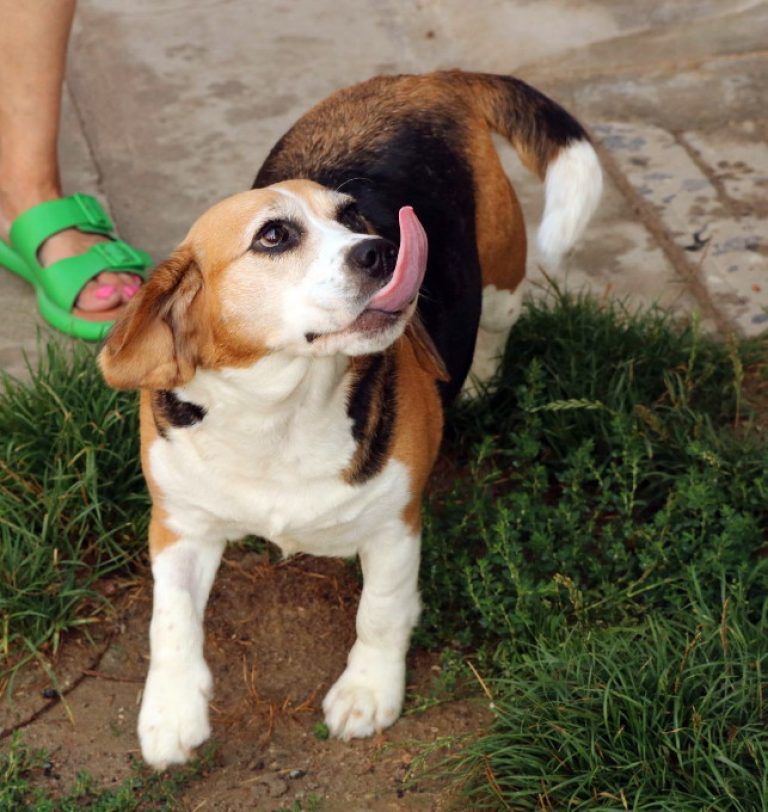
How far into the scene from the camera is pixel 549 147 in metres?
3.51

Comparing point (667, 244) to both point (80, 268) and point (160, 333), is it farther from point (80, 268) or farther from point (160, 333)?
point (160, 333)

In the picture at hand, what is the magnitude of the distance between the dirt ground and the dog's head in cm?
93

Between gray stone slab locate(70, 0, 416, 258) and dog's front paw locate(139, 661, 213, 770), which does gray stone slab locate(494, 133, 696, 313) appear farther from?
dog's front paw locate(139, 661, 213, 770)

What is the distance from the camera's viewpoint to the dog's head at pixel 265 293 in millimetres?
2465

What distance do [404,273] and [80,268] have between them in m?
2.04

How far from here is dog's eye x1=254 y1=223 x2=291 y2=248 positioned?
8.43 feet

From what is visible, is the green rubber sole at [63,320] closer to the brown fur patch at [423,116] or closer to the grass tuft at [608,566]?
the brown fur patch at [423,116]

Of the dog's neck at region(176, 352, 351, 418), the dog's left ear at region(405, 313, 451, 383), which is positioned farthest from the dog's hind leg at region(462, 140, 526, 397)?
the dog's neck at region(176, 352, 351, 418)

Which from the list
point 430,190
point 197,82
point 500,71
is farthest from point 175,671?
point 500,71

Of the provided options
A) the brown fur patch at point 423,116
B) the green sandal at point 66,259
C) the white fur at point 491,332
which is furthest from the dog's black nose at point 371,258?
the green sandal at point 66,259

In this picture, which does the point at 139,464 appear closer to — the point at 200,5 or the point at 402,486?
the point at 402,486

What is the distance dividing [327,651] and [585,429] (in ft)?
3.11

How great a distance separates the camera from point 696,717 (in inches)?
104

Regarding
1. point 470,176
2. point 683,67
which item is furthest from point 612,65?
point 470,176
